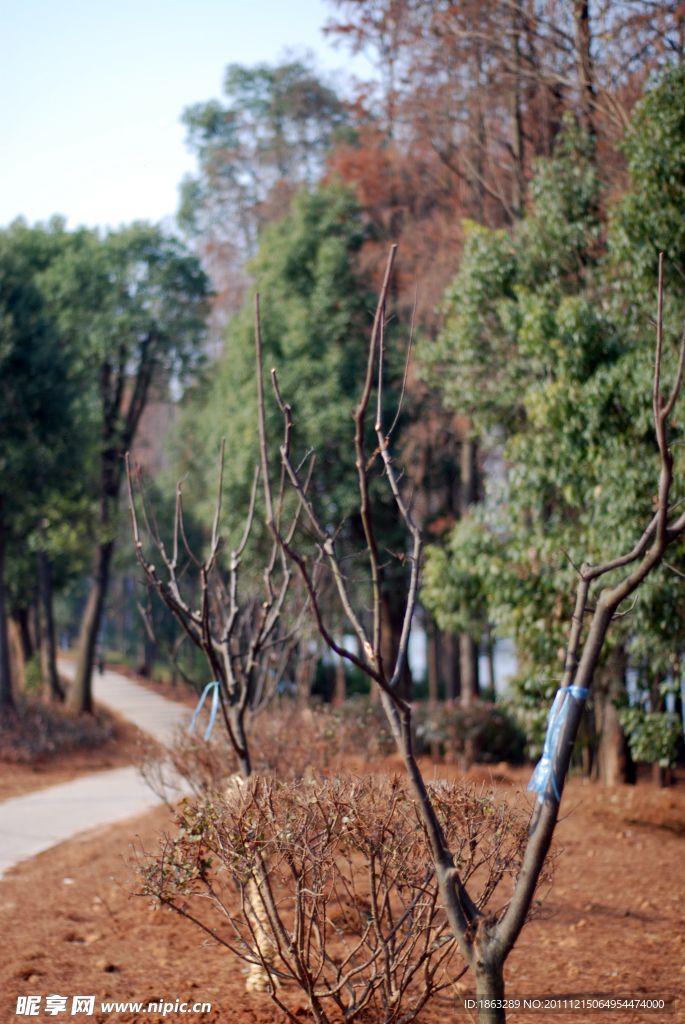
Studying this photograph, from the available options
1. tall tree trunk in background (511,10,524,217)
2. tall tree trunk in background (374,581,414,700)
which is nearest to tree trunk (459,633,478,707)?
tall tree trunk in background (374,581,414,700)

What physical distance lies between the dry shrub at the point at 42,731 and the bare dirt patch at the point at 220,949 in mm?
5816

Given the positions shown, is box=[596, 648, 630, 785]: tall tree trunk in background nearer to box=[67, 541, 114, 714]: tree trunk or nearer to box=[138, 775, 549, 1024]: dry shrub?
box=[138, 775, 549, 1024]: dry shrub

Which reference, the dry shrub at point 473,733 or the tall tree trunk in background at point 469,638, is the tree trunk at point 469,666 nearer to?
the tall tree trunk in background at point 469,638

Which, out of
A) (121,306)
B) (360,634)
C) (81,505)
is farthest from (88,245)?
(360,634)

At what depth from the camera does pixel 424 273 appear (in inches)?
513

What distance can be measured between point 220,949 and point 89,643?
43.5 ft

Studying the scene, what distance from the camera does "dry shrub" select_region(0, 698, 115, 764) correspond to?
12.0 metres

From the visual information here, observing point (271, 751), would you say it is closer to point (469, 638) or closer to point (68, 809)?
point (68, 809)

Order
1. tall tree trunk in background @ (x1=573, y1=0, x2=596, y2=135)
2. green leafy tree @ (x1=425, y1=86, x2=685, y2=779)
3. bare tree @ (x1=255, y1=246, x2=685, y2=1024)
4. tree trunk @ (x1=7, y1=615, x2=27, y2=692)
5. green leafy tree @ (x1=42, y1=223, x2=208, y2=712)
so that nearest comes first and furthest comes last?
1. bare tree @ (x1=255, y1=246, x2=685, y2=1024)
2. green leafy tree @ (x1=425, y1=86, x2=685, y2=779)
3. tall tree trunk in background @ (x1=573, y1=0, x2=596, y2=135)
4. green leafy tree @ (x1=42, y1=223, x2=208, y2=712)
5. tree trunk @ (x1=7, y1=615, x2=27, y2=692)

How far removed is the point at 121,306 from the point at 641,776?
13.5 metres

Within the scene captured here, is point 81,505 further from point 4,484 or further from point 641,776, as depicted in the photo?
point 641,776

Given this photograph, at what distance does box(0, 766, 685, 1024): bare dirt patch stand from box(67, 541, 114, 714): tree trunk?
10145mm

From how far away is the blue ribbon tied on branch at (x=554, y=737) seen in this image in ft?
7.89

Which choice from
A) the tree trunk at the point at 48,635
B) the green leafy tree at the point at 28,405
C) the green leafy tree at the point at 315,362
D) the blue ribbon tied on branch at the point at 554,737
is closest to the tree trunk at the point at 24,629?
the tree trunk at the point at 48,635
